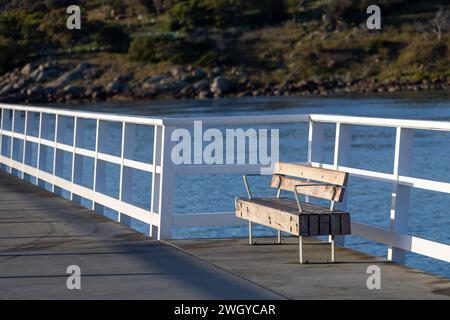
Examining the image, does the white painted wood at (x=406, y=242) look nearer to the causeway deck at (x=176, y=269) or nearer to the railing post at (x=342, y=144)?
the causeway deck at (x=176, y=269)

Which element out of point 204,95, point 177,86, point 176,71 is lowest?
point 204,95

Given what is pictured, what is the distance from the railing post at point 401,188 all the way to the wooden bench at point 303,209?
1.36ft

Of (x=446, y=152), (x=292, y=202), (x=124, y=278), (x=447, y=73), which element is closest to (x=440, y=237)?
(x=292, y=202)

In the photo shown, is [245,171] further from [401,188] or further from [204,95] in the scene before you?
[204,95]

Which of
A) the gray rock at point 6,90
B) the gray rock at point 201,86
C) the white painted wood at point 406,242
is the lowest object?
the gray rock at point 6,90

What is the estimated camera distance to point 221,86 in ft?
303

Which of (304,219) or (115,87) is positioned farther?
(115,87)

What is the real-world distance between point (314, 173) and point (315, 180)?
176 millimetres

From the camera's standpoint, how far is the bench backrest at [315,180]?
9664 mm

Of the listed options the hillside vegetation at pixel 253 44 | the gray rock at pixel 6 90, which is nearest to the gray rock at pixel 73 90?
the hillside vegetation at pixel 253 44

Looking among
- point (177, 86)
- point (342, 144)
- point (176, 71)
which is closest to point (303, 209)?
point (342, 144)

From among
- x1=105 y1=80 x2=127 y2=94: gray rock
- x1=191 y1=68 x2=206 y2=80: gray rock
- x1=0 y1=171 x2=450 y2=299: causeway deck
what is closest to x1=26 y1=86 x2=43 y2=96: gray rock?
x1=105 y1=80 x2=127 y2=94: gray rock

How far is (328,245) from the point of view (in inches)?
423
